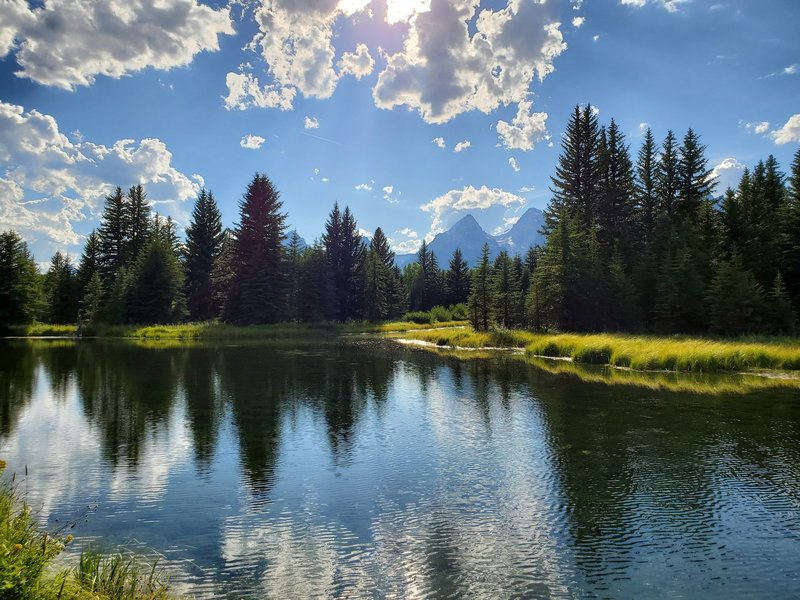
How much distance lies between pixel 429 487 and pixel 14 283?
71326mm

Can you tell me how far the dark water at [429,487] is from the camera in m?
7.43

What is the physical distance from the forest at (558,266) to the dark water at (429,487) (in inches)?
909

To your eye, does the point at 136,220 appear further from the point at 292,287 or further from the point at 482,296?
the point at 482,296

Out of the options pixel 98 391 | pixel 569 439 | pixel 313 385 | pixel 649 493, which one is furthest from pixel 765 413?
pixel 98 391

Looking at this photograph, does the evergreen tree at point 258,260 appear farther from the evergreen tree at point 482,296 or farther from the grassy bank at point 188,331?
the evergreen tree at point 482,296

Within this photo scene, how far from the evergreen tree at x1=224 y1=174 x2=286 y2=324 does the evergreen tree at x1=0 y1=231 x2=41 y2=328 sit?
948 inches

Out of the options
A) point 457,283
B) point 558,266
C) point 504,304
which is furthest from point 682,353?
point 457,283

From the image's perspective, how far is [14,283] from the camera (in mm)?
63438

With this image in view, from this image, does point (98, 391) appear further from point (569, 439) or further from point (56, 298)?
point (56, 298)

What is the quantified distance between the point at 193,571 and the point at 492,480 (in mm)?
6527

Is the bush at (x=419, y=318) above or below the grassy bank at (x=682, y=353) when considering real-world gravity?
above

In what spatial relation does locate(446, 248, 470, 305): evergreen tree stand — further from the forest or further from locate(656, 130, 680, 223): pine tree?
locate(656, 130, 680, 223): pine tree

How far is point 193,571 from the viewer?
7371 mm

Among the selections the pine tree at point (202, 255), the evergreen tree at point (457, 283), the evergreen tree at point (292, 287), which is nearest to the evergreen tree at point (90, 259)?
the pine tree at point (202, 255)
